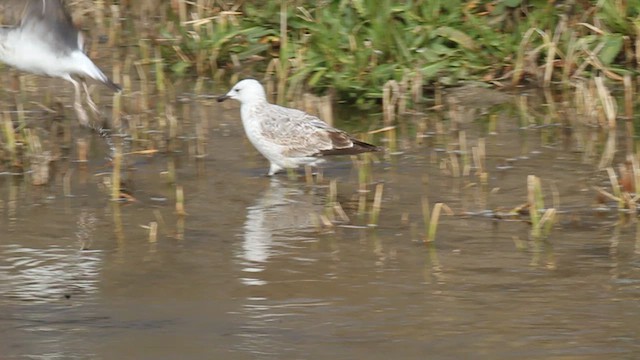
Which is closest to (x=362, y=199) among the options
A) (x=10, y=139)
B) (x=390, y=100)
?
(x=390, y=100)

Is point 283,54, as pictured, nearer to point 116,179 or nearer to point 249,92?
point 249,92

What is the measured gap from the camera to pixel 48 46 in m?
9.38

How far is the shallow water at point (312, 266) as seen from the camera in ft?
18.2

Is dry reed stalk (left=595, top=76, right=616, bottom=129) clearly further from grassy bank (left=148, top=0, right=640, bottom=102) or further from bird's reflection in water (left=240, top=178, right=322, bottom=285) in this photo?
bird's reflection in water (left=240, top=178, right=322, bottom=285)

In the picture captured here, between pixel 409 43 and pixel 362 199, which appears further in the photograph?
pixel 409 43

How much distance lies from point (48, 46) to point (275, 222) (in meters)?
2.71

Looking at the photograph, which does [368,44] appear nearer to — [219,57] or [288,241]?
[219,57]

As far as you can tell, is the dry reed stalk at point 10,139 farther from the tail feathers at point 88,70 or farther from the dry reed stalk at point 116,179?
the tail feathers at point 88,70

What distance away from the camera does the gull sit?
930 cm

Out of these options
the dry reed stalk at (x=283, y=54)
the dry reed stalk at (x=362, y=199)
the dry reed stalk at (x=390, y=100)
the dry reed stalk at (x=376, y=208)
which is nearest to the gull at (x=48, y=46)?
the dry reed stalk at (x=283, y=54)

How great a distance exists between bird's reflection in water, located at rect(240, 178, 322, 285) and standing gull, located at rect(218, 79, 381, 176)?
17 cm

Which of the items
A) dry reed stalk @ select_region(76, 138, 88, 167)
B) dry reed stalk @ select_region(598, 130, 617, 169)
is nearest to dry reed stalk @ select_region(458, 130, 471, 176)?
dry reed stalk @ select_region(598, 130, 617, 169)

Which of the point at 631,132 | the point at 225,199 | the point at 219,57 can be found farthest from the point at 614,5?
the point at 225,199

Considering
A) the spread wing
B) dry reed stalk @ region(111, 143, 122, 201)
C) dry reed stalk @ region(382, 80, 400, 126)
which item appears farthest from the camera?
dry reed stalk @ region(382, 80, 400, 126)
